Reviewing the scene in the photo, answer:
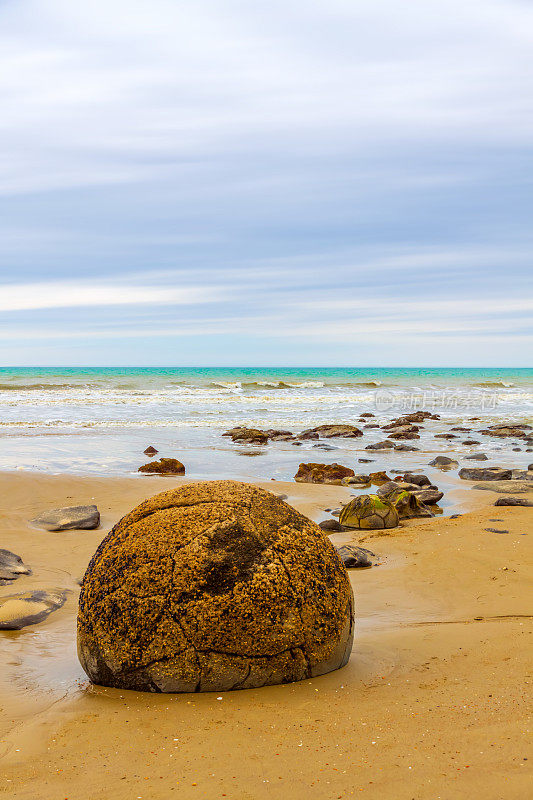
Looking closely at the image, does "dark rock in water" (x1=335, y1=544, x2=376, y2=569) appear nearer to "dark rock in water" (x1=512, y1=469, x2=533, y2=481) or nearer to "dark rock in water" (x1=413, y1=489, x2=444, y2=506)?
"dark rock in water" (x1=413, y1=489, x2=444, y2=506)

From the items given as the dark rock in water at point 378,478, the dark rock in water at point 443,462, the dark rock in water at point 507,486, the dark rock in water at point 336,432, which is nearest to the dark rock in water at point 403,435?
the dark rock in water at point 336,432

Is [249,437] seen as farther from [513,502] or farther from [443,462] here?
[513,502]

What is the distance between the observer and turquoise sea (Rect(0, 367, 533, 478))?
16.4 metres

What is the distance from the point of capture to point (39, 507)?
1100 centimetres

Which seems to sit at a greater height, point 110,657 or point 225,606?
point 225,606

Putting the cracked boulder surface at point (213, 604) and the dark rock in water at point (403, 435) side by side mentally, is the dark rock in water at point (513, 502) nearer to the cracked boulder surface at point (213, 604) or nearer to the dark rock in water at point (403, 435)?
the cracked boulder surface at point (213, 604)

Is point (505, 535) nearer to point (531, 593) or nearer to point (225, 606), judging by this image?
point (531, 593)

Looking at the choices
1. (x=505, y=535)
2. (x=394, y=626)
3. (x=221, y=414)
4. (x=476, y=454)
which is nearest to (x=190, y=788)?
(x=394, y=626)

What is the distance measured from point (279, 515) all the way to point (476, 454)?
46.5 feet

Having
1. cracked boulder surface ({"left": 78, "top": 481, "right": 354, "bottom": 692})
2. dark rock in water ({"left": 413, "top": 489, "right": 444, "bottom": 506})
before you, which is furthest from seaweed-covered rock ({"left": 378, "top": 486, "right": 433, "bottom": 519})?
cracked boulder surface ({"left": 78, "top": 481, "right": 354, "bottom": 692})

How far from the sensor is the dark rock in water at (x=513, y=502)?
10.6 meters

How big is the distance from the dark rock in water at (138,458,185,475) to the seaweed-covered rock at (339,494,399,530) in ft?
17.9

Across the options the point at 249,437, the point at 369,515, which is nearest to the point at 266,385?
the point at 249,437

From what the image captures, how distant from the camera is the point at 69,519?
9703mm
